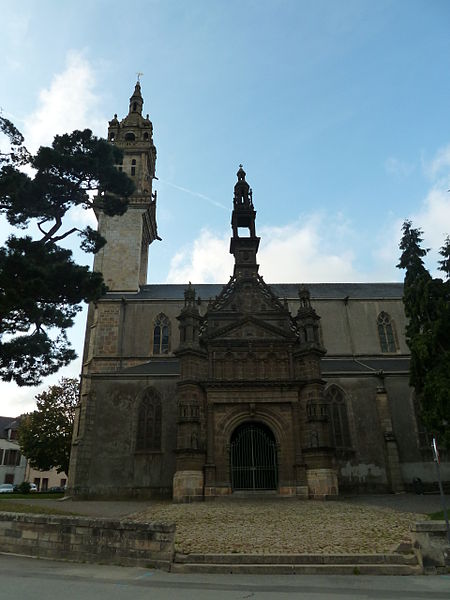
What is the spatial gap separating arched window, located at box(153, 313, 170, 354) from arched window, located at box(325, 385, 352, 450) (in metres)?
13.3

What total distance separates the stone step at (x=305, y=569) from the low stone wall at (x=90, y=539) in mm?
710

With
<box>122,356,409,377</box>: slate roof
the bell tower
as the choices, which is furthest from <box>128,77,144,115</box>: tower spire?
<box>122,356,409,377</box>: slate roof

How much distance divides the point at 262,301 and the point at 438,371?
10.6m

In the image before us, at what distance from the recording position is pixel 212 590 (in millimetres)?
7426

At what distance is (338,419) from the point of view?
27609 millimetres

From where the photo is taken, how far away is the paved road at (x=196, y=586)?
22.9 ft

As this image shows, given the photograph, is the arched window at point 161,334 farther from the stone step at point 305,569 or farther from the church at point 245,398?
the stone step at point 305,569

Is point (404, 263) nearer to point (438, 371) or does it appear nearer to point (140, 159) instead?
point (438, 371)

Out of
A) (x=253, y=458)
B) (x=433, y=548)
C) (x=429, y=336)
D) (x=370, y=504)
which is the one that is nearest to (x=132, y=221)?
(x=253, y=458)

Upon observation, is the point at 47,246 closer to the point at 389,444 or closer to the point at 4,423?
the point at 389,444

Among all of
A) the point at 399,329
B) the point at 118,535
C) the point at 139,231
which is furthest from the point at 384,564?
the point at 139,231

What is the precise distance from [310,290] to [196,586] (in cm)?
3348

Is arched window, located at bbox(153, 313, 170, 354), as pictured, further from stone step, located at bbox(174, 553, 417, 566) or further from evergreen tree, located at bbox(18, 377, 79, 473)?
stone step, located at bbox(174, 553, 417, 566)

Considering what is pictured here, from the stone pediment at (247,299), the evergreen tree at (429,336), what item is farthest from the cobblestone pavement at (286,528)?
the stone pediment at (247,299)
